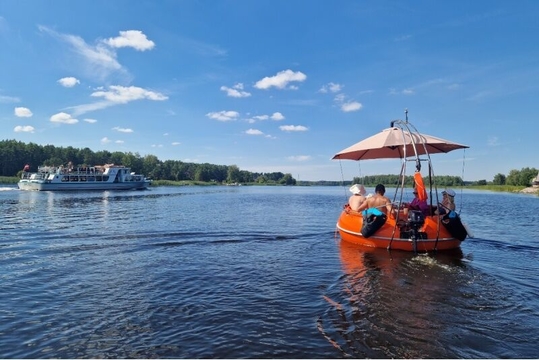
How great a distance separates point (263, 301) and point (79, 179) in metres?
87.6

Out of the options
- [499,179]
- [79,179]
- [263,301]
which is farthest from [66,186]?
[499,179]

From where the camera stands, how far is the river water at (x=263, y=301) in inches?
252

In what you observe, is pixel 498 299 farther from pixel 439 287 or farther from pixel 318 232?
pixel 318 232

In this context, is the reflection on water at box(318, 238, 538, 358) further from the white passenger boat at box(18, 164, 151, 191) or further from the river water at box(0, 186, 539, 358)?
the white passenger boat at box(18, 164, 151, 191)

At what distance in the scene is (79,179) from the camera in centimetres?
8388

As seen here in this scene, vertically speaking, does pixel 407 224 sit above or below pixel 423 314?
above

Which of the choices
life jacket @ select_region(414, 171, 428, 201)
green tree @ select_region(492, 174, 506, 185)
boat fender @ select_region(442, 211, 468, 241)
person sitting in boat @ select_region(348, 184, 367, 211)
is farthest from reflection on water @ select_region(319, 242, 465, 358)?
green tree @ select_region(492, 174, 506, 185)

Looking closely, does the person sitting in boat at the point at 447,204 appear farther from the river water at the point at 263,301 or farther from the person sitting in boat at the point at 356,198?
the person sitting in boat at the point at 356,198

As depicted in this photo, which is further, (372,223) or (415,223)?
(372,223)

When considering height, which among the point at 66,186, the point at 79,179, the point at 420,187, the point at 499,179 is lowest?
the point at 66,186

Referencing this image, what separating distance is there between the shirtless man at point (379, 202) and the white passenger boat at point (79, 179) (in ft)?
268

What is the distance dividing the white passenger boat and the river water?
71883 millimetres

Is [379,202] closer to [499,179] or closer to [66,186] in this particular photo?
[66,186]

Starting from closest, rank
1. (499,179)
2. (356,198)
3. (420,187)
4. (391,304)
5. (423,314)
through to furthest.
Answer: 1. (423,314)
2. (391,304)
3. (420,187)
4. (356,198)
5. (499,179)
